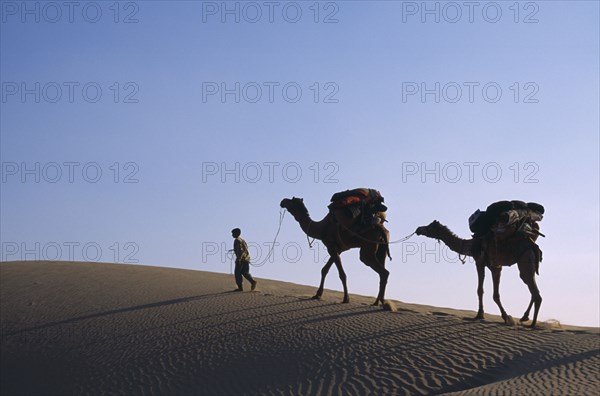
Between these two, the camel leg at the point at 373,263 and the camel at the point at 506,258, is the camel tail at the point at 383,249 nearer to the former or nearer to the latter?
the camel leg at the point at 373,263

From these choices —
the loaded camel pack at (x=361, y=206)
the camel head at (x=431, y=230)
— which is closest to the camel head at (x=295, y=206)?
the loaded camel pack at (x=361, y=206)

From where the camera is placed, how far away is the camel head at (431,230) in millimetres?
21141

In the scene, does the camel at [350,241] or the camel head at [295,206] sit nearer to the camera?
the camel at [350,241]

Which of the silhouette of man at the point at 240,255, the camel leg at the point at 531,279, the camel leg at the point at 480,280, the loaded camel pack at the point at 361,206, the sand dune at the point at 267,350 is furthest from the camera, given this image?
the silhouette of man at the point at 240,255

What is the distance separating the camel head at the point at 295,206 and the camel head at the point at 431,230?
127 inches

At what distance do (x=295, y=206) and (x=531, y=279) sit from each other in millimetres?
6873

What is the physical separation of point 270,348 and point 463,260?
636 cm

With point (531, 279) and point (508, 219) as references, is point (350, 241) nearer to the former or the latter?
point (508, 219)

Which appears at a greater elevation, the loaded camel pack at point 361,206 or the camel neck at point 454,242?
the loaded camel pack at point 361,206

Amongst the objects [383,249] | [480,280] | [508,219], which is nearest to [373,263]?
[383,249]

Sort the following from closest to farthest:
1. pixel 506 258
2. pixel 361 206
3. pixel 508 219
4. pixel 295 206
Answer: pixel 508 219 → pixel 506 258 → pixel 361 206 → pixel 295 206

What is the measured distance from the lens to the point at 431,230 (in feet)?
69.7

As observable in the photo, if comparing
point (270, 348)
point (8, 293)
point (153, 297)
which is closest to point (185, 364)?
point (270, 348)

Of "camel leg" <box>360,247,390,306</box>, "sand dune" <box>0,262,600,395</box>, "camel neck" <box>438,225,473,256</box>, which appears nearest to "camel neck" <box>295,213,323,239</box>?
"camel leg" <box>360,247,390,306</box>
